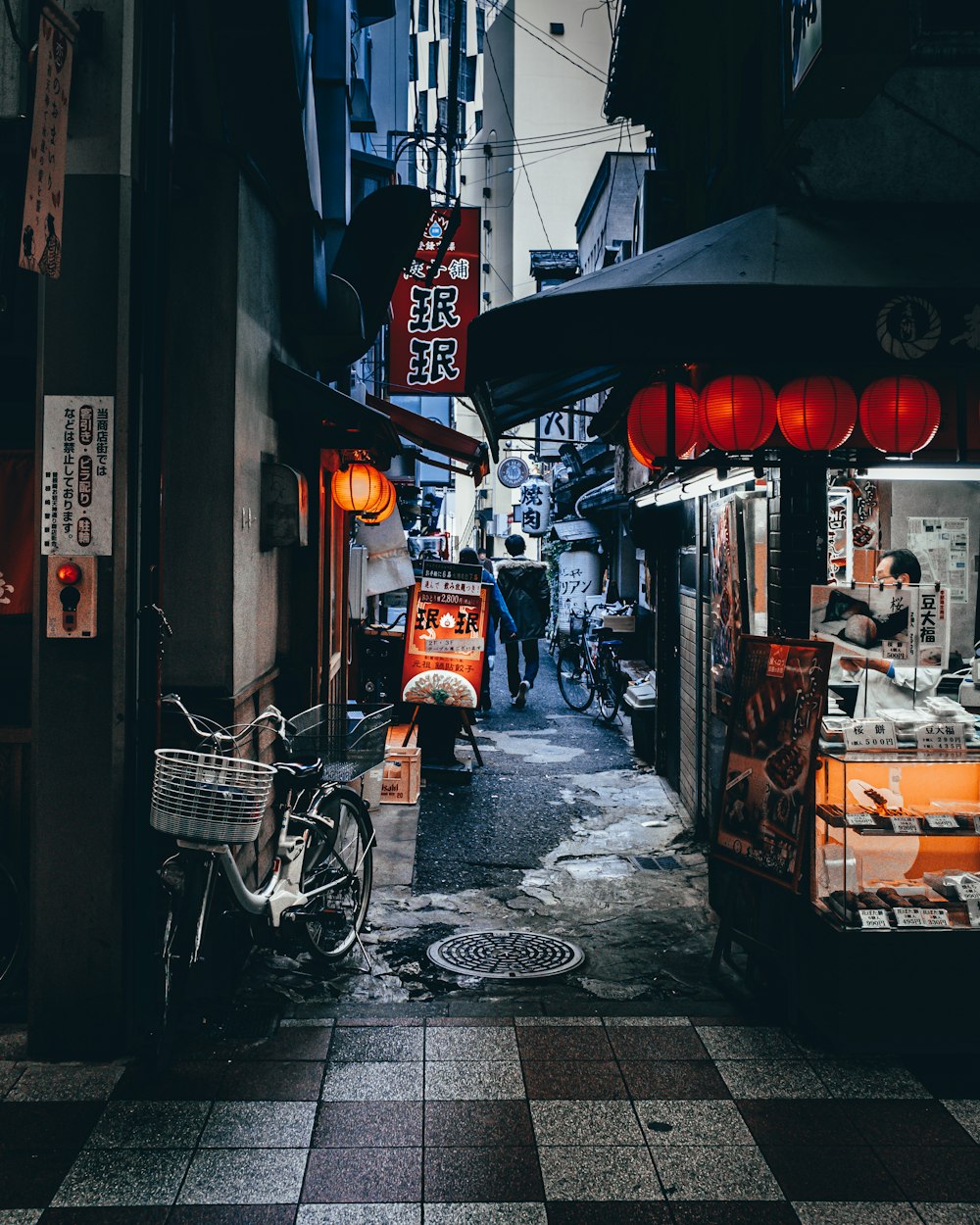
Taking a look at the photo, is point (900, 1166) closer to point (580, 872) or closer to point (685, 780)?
point (580, 872)

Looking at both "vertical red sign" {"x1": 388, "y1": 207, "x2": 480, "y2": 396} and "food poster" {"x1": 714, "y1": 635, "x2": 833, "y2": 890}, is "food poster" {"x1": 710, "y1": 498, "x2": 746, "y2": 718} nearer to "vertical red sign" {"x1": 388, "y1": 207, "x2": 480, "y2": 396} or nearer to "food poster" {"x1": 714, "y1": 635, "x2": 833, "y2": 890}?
"food poster" {"x1": 714, "y1": 635, "x2": 833, "y2": 890}

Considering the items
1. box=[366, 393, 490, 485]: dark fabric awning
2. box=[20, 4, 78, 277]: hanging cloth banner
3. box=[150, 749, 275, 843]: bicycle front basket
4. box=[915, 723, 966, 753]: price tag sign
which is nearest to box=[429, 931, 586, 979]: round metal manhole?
box=[150, 749, 275, 843]: bicycle front basket

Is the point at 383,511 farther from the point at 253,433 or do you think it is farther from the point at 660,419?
the point at 660,419

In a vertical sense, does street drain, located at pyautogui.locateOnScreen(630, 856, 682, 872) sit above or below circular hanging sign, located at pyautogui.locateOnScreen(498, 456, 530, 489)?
below

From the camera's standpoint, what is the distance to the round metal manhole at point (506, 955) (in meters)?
7.66

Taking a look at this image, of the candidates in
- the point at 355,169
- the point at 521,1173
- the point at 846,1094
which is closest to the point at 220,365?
the point at 521,1173

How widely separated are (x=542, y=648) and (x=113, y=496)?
3109 cm

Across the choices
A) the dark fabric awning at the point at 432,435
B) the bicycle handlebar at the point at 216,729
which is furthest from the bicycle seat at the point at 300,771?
the dark fabric awning at the point at 432,435

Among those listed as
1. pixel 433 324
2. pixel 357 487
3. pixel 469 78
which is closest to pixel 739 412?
pixel 357 487

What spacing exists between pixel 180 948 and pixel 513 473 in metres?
31.6

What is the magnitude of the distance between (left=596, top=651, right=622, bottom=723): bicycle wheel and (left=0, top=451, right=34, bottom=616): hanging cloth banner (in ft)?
45.3

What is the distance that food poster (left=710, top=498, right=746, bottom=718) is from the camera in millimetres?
9008

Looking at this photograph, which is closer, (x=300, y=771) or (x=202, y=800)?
(x=202, y=800)

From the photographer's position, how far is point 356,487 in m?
12.7
